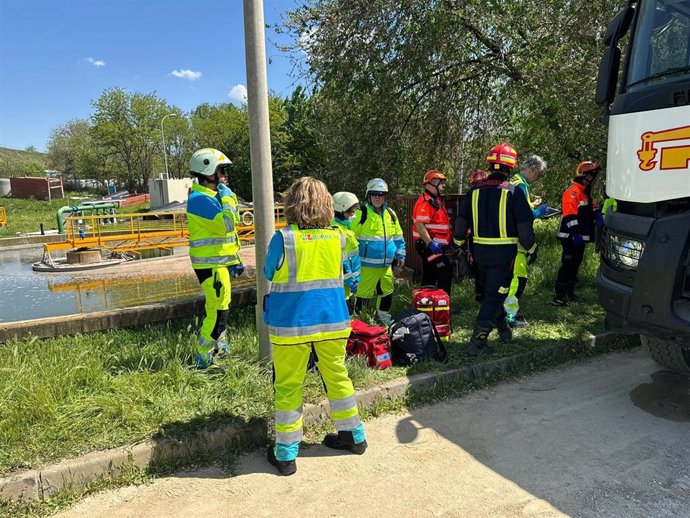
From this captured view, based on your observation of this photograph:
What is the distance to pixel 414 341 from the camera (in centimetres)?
466

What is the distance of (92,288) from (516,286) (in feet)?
27.4

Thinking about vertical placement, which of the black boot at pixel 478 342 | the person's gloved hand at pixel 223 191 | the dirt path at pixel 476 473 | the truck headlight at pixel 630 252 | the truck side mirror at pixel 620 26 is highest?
the truck side mirror at pixel 620 26

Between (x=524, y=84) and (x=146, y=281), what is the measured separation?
8.02 m

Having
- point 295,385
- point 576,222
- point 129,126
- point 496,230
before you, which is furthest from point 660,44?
point 129,126

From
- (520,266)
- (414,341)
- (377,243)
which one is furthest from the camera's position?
(520,266)

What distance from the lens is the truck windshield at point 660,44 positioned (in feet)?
11.5

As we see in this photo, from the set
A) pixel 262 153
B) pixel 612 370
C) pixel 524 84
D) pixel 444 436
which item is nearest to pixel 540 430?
pixel 444 436

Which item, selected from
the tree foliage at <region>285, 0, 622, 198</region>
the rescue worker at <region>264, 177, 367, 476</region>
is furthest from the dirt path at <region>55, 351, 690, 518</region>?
the tree foliage at <region>285, 0, 622, 198</region>

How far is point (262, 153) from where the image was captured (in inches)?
161

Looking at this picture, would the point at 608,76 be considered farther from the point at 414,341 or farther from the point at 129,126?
the point at 129,126

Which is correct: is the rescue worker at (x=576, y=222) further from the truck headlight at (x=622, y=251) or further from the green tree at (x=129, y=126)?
the green tree at (x=129, y=126)

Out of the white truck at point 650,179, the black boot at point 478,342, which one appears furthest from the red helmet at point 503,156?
the black boot at point 478,342

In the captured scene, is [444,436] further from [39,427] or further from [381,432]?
[39,427]

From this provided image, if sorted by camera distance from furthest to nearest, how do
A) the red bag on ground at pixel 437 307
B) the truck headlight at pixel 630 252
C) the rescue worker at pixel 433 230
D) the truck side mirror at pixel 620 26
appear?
the rescue worker at pixel 433 230, the red bag on ground at pixel 437 307, the truck side mirror at pixel 620 26, the truck headlight at pixel 630 252
